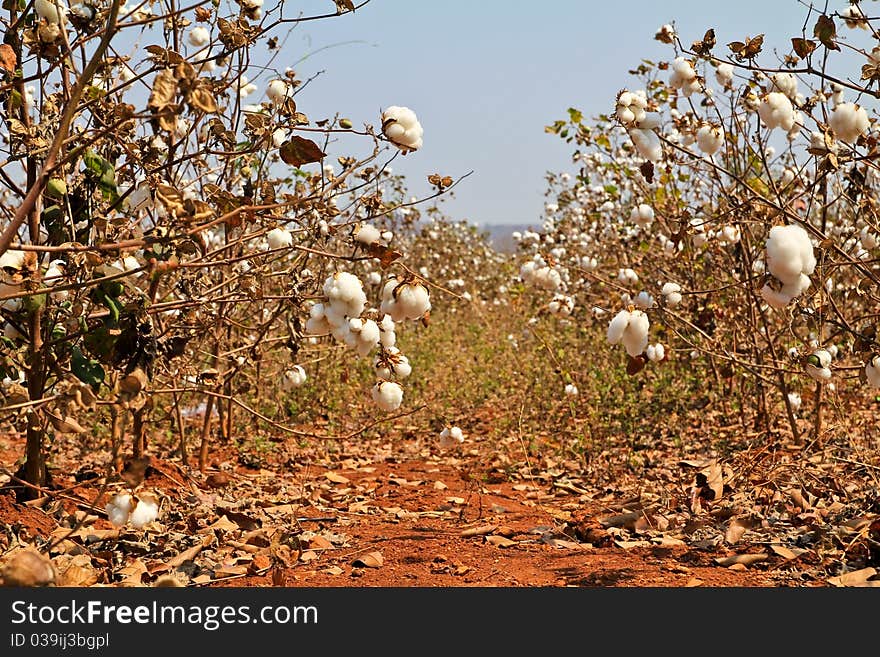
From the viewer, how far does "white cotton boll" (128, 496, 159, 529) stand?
6.91 feet

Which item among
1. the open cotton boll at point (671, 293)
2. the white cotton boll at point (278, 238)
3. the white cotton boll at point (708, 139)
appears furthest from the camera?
the open cotton boll at point (671, 293)

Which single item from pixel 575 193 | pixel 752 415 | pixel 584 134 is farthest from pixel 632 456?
pixel 575 193

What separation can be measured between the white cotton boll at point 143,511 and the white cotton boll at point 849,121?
210 cm

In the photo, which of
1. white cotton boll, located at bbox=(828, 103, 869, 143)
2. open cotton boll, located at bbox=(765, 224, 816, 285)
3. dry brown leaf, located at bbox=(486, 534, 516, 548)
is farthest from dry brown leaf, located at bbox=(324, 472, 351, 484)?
open cotton boll, located at bbox=(765, 224, 816, 285)

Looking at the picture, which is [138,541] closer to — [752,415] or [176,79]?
[176,79]

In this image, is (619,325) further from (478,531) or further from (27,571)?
(27,571)

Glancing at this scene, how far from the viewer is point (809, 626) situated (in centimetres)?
207

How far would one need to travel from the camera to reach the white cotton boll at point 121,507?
2.10 m

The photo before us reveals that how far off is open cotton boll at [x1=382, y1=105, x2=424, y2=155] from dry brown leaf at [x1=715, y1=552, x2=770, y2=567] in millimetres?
1433

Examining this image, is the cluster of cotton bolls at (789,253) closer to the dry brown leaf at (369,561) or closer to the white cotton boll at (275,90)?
the dry brown leaf at (369,561)

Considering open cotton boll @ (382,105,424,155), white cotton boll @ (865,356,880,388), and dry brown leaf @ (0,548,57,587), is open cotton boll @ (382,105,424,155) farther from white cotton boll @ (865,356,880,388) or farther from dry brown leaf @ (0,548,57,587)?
white cotton boll @ (865,356,880,388)

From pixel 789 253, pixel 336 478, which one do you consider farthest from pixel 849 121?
pixel 336 478

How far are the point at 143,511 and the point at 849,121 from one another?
7.13 feet

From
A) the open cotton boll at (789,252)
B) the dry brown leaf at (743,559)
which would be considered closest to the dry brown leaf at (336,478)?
the dry brown leaf at (743,559)
